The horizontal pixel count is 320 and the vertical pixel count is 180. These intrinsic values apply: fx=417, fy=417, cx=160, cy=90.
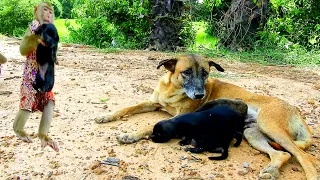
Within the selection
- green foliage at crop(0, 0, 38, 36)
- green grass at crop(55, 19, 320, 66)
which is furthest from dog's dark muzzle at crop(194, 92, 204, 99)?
green foliage at crop(0, 0, 38, 36)

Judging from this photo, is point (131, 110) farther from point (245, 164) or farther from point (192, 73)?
point (245, 164)

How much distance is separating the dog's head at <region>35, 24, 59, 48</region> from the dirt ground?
118 inches

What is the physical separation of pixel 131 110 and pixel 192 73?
1412 mm

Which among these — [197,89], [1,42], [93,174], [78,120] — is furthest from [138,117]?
[1,42]

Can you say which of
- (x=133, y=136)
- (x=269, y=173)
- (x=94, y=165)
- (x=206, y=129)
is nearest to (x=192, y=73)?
(x=206, y=129)

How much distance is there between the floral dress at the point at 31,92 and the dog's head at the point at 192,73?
3555mm

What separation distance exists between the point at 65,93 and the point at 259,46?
951 cm

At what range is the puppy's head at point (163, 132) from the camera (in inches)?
224

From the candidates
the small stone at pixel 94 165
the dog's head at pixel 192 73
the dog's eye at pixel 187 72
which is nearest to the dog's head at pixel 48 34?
the small stone at pixel 94 165

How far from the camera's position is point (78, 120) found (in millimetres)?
6473

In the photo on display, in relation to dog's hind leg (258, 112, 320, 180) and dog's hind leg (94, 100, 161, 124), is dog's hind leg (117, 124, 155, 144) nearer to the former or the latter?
dog's hind leg (94, 100, 161, 124)

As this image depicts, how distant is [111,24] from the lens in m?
17.4

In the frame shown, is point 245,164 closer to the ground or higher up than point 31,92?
closer to the ground

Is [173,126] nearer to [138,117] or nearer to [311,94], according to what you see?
[138,117]
